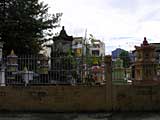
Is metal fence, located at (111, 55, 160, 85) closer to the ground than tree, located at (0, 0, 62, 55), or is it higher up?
closer to the ground

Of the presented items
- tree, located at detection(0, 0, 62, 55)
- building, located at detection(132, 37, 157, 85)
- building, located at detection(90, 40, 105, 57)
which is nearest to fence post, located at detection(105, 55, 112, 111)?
building, located at detection(132, 37, 157, 85)

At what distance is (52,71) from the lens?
13.0 meters

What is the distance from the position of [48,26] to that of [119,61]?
1016cm

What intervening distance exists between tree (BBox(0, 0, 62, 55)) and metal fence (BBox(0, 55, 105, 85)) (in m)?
7.36

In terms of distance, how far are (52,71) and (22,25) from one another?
28.5ft

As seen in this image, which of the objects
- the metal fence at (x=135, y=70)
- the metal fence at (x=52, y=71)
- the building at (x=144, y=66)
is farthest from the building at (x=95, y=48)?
the building at (x=144, y=66)

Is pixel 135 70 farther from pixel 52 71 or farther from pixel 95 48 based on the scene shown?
pixel 95 48

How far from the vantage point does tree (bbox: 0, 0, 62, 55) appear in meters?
20.4

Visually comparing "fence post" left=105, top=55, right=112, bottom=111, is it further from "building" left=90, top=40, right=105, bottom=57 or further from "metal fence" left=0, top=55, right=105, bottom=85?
"building" left=90, top=40, right=105, bottom=57

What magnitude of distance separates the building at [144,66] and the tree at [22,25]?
9616 millimetres

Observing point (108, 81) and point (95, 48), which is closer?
point (108, 81)

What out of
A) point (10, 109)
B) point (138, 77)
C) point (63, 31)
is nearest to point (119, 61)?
point (138, 77)

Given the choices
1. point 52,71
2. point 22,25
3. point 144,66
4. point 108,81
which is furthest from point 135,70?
point 22,25

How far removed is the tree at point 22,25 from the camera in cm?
2039
